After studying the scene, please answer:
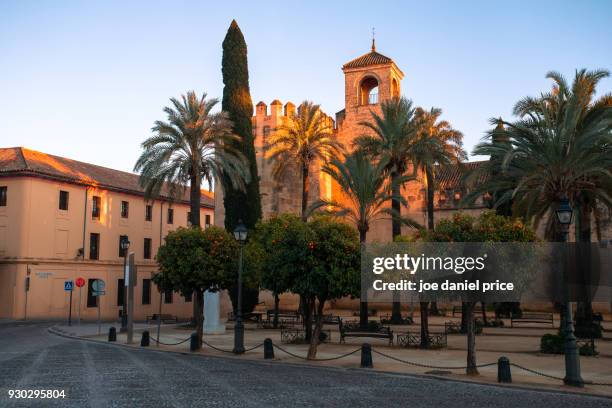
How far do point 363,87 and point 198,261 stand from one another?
30.6 meters

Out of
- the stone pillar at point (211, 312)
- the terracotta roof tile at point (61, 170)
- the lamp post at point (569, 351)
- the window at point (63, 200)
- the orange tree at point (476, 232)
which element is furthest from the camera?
the window at point (63, 200)

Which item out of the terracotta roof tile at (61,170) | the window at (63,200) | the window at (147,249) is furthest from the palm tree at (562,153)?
the window at (147,249)

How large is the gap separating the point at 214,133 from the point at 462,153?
1583 cm

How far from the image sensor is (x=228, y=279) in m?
22.1

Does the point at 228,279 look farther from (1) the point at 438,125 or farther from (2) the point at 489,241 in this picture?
(1) the point at 438,125

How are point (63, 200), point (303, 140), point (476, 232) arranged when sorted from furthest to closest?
point (63, 200) < point (303, 140) < point (476, 232)

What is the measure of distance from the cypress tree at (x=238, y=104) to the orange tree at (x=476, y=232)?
21.9 meters

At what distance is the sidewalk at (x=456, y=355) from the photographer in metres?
14.4

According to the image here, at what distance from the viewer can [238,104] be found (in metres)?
36.0

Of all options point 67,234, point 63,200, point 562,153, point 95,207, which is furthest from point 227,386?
point 95,207

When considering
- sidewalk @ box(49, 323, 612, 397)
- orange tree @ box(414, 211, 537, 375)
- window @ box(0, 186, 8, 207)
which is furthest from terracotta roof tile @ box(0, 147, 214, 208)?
orange tree @ box(414, 211, 537, 375)

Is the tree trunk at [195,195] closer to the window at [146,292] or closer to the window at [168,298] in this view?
the window at [146,292]

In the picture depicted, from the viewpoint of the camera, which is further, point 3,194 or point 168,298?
point 168,298

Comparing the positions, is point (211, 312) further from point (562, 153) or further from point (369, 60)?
point (369, 60)
